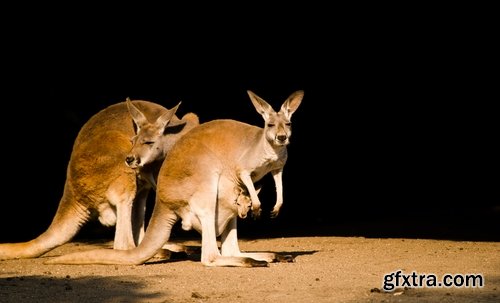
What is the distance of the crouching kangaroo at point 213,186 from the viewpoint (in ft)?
26.8

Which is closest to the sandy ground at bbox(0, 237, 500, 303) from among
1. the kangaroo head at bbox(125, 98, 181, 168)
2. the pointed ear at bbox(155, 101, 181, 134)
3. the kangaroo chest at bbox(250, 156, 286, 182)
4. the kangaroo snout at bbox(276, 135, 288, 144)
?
the kangaroo chest at bbox(250, 156, 286, 182)

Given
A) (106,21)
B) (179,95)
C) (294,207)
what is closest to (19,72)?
(106,21)

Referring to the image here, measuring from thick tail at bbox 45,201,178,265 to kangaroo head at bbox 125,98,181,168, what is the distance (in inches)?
19.8

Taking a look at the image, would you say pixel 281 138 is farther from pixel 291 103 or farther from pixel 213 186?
pixel 213 186

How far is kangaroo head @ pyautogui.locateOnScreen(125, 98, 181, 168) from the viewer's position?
28.0ft

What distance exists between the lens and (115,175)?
28.8 feet

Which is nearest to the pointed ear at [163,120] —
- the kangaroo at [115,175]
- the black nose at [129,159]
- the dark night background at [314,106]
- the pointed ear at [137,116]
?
the kangaroo at [115,175]

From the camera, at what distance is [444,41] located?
48.5 feet

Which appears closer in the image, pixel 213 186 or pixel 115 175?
pixel 213 186

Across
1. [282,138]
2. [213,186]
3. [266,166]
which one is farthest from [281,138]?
[213,186]

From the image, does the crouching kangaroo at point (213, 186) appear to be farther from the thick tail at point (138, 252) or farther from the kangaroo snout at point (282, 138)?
the kangaroo snout at point (282, 138)

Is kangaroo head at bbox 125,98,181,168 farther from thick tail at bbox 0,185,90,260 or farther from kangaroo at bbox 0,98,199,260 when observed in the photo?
thick tail at bbox 0,185,90,260

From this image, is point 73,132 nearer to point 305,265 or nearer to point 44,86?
point 44,86

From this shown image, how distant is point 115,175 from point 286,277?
2233 mm
